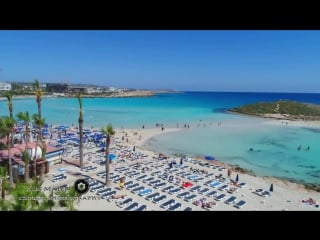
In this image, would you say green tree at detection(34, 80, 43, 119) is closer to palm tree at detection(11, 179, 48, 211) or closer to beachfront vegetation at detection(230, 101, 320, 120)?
palm tree at detection(11, 179, 48, 211)

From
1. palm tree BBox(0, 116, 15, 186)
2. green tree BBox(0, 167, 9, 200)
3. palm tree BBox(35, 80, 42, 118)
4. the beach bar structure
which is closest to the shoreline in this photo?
the beach bar structure

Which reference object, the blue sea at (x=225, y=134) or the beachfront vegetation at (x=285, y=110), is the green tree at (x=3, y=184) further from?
the beachfront vegetation at (x=285, y=110)

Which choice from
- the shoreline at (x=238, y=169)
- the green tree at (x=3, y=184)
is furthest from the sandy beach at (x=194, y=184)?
the green tree at (x=3, y=184)

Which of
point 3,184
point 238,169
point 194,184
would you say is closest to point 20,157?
point 3,184

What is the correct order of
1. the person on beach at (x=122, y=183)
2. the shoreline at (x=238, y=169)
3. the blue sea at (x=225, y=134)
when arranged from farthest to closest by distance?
the blue sea at (x=225, y=134) < the shoreline at (x=238, y=169) < the person on beach at (x=122, y=183)

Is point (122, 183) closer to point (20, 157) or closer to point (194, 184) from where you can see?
point (194, 184)
